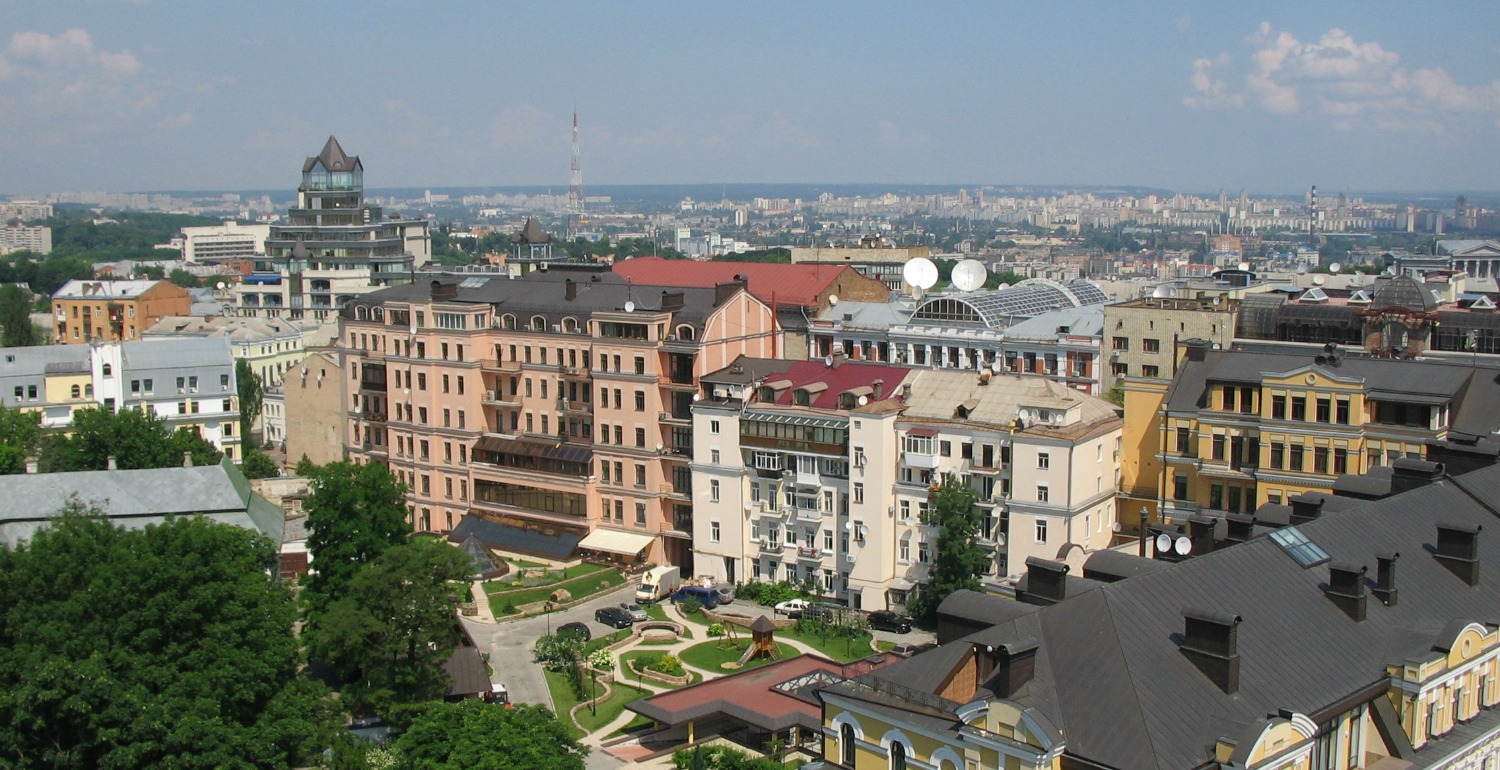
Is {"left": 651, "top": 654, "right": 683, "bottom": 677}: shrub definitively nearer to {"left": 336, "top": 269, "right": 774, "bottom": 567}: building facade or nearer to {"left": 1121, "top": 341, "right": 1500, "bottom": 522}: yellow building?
{"left": 336, "top": 269, "right": 774, "bottom": 567}: building facade

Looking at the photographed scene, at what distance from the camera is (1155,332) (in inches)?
3280

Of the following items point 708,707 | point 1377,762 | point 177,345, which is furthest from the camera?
point 177,345

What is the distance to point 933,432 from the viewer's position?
71.9 meters

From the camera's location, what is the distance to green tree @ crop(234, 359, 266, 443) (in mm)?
119500

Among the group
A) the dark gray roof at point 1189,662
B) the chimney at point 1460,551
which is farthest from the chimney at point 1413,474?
the dark gray roof at point 1189,662

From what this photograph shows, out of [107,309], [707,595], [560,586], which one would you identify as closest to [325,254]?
[107,309]

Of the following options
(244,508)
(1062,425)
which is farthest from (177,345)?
(1062,425)

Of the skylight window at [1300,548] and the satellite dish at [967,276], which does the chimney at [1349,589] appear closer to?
the skylight window at [1300,548]

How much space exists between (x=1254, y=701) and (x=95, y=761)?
36897mm

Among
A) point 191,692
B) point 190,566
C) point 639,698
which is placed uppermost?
point 190,566

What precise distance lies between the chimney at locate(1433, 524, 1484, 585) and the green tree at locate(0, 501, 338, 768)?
123 feet

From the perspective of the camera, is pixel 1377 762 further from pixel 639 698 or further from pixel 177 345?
pixel 177 345

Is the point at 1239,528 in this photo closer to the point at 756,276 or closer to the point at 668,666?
the point at 668,666

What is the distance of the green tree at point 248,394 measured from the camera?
11950 centimetres
